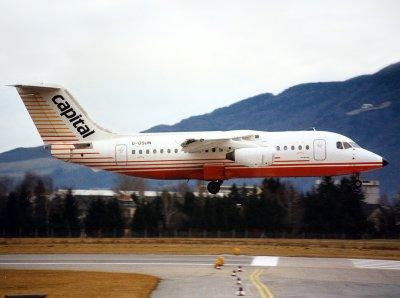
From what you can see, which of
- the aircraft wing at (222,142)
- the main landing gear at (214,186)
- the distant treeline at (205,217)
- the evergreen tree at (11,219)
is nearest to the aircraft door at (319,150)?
the aircraft wing at (222,142)

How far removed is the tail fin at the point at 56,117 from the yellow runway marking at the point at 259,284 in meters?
17.0

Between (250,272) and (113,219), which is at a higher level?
(113,219)

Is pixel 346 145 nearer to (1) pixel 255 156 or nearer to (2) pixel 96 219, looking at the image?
(1) pixel 255 156

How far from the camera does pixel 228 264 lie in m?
40.9

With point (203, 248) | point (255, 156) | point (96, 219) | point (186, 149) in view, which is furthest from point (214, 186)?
point (96, 219)

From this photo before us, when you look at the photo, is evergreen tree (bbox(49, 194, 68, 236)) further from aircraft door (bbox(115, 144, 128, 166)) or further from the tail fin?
aircraft door (bbox(115, 144, 128, 166))

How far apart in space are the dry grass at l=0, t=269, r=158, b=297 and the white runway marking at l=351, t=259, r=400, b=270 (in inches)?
549

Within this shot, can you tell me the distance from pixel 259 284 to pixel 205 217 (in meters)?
44.9

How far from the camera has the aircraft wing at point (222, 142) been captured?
45531 mm

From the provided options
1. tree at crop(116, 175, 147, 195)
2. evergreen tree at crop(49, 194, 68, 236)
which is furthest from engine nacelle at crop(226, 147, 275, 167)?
tree at crop(116, 175, 147, 195)

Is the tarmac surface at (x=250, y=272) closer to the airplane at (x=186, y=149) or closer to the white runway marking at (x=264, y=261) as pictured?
the white runway marking at (x=264, y=261)

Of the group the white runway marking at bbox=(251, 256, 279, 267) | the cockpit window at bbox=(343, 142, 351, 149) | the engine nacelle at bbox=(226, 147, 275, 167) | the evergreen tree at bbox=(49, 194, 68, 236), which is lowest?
the white runway marking at bbox=(251, 256, 279, 267)

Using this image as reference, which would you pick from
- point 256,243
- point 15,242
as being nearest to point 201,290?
point 256,243

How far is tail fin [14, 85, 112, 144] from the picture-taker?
1868 inches
